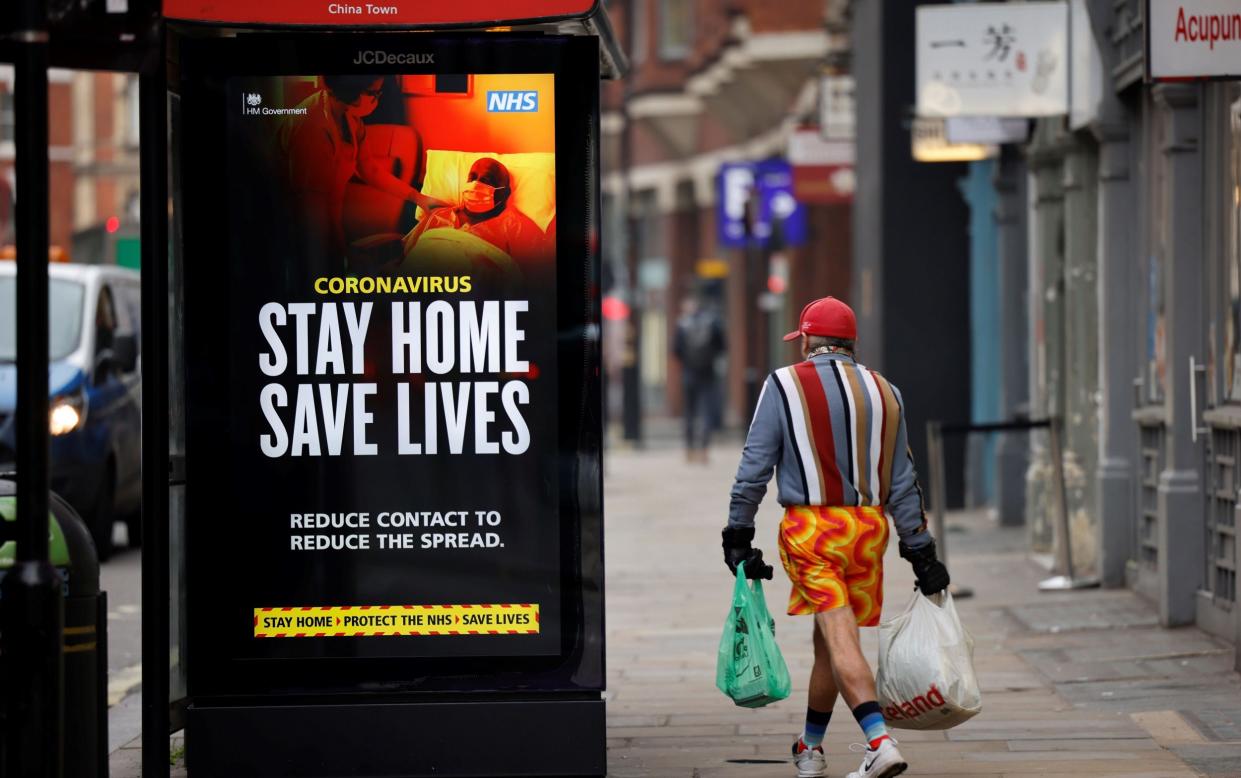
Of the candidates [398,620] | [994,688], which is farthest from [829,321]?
[994,688]

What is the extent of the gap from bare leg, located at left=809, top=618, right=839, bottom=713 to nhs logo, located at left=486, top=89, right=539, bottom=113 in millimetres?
1887

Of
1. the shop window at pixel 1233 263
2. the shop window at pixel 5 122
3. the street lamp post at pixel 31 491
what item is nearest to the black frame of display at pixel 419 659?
the street lamp post at pixel 31 491

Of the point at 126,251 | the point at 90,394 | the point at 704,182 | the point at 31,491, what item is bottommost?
the point at 31,491

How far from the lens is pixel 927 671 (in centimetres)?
698

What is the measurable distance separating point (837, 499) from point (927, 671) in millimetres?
595

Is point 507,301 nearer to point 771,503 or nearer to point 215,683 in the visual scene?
point 215,683

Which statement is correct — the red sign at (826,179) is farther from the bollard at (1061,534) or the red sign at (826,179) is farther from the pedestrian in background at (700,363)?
the bollard at (1061,534)

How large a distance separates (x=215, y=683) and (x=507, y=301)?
1.52 metres

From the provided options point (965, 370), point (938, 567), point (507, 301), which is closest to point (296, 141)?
point (507, 301)

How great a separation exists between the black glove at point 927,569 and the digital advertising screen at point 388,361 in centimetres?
100

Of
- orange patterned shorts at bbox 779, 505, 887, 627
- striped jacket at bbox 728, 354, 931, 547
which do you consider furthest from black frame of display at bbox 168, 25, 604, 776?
orange patterned shorts at bbox 779, 505, 887, 627

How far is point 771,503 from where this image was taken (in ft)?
69.5

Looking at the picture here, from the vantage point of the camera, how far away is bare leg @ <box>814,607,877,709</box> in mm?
7039

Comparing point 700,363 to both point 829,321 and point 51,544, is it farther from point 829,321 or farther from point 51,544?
point 51,544
